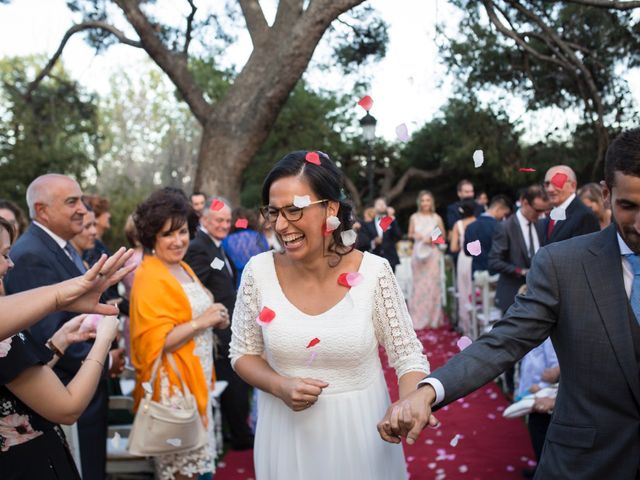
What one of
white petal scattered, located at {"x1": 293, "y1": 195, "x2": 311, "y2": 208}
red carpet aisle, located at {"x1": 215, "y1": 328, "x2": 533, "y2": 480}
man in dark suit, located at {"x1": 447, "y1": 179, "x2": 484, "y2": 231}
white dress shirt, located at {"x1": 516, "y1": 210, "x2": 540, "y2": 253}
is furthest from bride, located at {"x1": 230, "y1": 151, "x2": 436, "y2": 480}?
man in dark suit, located at {"x1": 447, "y1": 179, "x2": 484, "y2": 231}

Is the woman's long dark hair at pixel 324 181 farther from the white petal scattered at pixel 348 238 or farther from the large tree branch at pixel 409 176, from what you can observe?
the large tree branch at pixel 409 176

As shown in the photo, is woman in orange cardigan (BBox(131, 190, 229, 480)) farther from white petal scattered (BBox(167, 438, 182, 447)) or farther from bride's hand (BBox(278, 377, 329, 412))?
bride's hand (BBox(278, 377, 329, 412))

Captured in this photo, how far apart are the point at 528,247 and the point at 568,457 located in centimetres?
471

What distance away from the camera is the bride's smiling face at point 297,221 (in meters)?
2.62

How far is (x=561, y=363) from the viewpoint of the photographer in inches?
89.1

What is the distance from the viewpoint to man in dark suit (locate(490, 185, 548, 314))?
6.57m

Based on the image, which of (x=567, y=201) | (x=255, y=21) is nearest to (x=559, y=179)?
(x=567, y=201)

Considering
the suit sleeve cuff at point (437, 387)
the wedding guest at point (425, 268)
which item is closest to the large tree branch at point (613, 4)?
the wedding guest at point (425, 268)

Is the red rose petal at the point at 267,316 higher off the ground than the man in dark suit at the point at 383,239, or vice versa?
the man in dark suit at the point at 383,239

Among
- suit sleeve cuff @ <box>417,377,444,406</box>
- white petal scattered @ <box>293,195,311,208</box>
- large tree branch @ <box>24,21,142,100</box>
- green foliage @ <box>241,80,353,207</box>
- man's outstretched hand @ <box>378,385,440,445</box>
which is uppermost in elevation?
green foliage @ <box>241,80,353,207</box>

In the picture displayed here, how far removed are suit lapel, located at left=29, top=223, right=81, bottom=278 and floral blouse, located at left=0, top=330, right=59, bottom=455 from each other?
1.46 m

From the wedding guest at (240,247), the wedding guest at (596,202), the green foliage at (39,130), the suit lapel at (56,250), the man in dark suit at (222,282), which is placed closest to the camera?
the suit lapel at (56,250)

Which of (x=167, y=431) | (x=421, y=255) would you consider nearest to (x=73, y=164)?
(x=421, y=255)

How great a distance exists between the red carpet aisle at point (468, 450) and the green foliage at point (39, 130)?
9.01 metres
